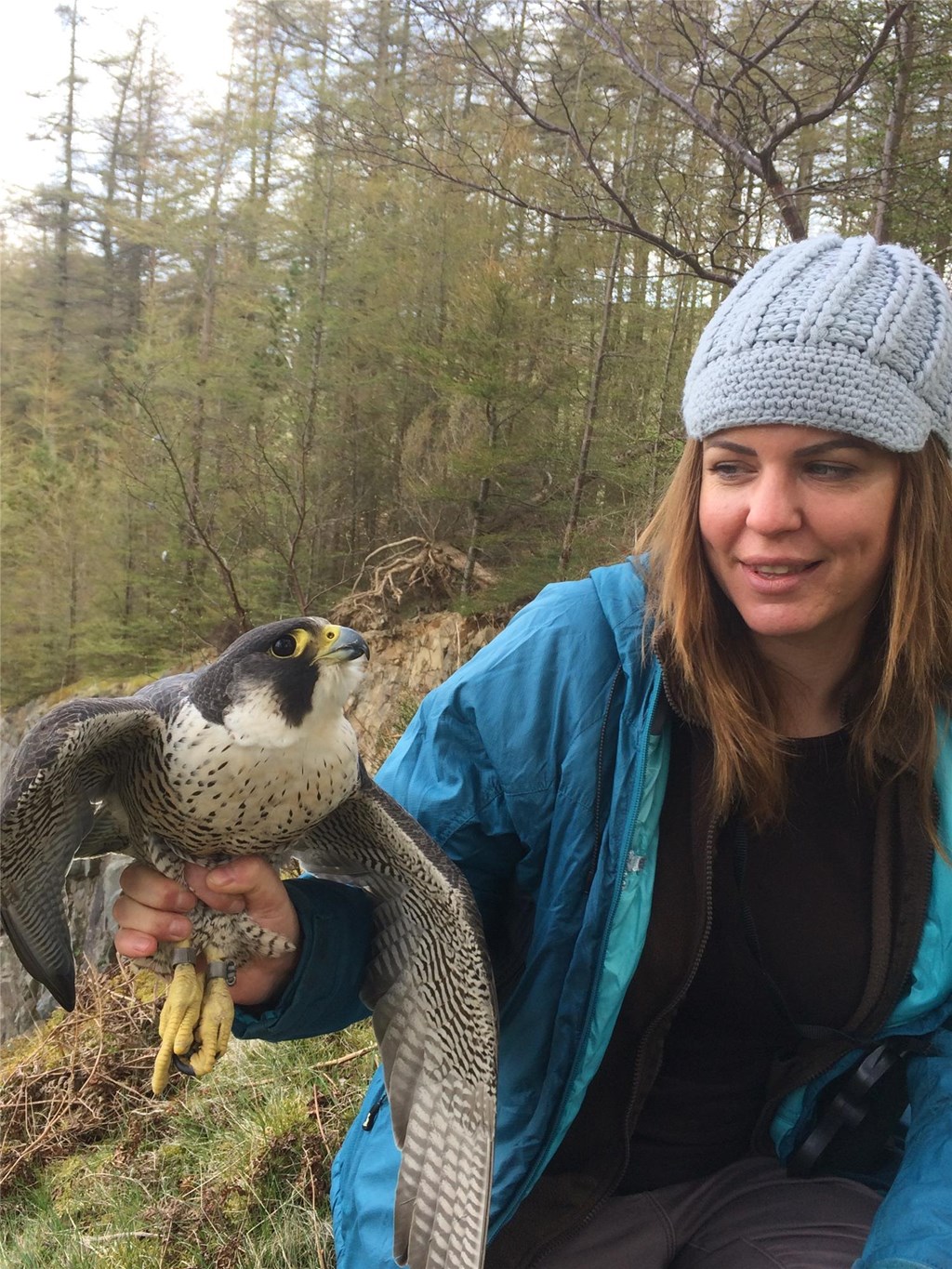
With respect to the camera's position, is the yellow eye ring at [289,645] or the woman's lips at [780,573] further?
the yellow eye ring at [289,645]

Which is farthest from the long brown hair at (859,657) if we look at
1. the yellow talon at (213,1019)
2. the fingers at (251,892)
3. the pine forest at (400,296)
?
the pine forest at (400,296)

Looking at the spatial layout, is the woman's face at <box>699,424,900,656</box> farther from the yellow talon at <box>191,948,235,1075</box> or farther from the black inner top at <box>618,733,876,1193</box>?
the yellow talon at <box>191,948,235,1075</box>

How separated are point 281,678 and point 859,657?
1019 mm

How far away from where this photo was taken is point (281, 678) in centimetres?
142

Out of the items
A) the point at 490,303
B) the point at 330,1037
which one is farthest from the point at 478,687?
the point at 490,303

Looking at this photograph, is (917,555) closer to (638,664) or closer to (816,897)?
(638,664)

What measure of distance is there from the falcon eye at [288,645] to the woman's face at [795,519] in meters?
0.71

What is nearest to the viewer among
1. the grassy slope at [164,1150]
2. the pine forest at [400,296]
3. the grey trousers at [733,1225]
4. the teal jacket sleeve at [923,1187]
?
the teal jacket sleeve at [923,1187]

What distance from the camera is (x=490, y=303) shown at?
7.73 meters

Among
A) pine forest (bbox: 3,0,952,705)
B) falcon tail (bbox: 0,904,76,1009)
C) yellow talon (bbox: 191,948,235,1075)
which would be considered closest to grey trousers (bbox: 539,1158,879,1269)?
yellow talon (bbox: 191,948,235,1075)

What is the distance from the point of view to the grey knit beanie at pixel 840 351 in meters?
1.23

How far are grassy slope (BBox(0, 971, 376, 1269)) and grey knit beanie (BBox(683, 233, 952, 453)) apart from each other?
2437 mm

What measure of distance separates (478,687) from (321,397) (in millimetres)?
8742

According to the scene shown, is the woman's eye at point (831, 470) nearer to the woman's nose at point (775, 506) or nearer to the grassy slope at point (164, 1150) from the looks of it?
the woman's nose at point (775, 506)
